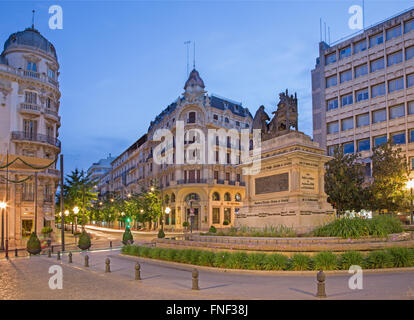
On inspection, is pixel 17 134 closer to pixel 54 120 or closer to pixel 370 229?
pixel 54 120

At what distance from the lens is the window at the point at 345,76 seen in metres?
52.4

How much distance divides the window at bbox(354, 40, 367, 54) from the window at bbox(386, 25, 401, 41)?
323 centimetres

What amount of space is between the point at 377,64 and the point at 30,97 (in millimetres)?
43224

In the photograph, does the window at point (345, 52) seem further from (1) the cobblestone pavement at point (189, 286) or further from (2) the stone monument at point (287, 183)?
(1) the cobblestone pavement at point (189, 286)

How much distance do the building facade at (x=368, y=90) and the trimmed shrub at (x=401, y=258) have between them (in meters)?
34.6

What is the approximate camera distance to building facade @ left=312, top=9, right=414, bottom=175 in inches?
1804

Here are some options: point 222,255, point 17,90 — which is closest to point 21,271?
point 222,255

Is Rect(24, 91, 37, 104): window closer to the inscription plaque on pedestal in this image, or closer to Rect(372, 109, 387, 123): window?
the inscription plaque on pedestal

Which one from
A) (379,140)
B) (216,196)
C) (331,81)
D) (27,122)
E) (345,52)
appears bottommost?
(216,196)

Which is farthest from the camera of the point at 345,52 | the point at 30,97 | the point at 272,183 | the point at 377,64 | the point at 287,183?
Answer: the point at 345,52

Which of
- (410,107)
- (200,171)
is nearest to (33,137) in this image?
(200,171)

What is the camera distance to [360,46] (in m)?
51.3

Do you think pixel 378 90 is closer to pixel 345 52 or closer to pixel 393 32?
pixel 393 32
